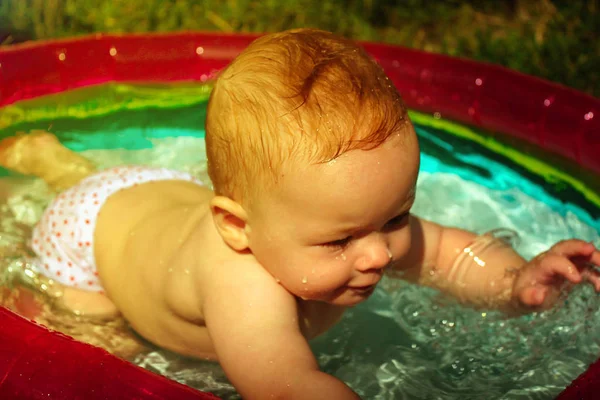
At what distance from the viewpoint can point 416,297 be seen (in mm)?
2344

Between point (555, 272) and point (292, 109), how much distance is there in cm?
86

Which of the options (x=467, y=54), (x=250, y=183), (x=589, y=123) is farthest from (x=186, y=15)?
(x=250, y=183)

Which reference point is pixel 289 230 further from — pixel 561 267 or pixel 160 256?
pixel 561 267

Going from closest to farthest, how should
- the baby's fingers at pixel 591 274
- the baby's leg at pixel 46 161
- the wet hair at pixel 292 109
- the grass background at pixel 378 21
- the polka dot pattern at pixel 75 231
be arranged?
the wet hair at pixel 292 109, the baby's fingers at pixel 591 274, the polka dot pattern at pixel 75 231, the baby's leg at pixel 46 161, the grass background at pixel 378 21

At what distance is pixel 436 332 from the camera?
7.37ft

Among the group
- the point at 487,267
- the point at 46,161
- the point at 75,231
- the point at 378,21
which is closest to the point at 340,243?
the point at 487,267

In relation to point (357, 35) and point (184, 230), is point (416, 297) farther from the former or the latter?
point (357, 35)

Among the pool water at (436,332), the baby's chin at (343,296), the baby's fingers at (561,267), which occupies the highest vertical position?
the baby's chin at (343,296)

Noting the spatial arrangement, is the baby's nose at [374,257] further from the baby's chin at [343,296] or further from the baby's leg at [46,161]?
the baby's leg at [46,161]

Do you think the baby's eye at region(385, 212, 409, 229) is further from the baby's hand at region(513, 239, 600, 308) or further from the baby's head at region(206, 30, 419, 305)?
the baby's hand at region(513, 239, 600, 308)

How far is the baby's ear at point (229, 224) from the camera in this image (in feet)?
5.67

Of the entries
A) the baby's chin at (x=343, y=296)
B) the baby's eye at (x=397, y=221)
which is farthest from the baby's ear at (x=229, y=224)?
the baby's eye at (x=397, y=221)

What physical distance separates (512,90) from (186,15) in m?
2.03

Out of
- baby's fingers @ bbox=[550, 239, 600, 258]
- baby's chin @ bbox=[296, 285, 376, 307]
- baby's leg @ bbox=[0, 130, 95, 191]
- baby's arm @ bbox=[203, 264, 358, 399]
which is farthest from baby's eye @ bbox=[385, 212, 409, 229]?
baby's leg @ bbox=[0, 130, 95, 191]
